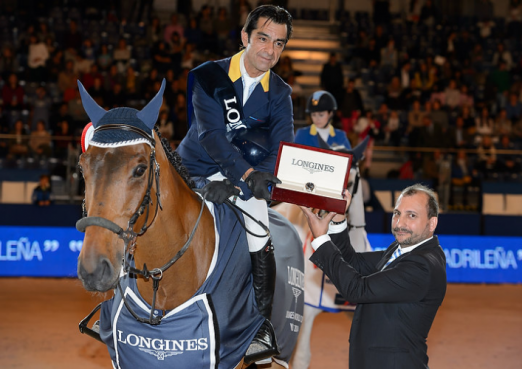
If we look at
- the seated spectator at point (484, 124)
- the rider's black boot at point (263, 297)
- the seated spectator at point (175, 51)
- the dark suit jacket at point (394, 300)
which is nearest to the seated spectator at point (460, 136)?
the seated spectator at point (484, 124)

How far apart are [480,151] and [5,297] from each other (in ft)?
30.6

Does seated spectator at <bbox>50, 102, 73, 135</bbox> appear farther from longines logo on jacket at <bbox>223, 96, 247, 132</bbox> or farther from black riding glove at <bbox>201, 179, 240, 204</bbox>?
black riding glove at <bbox>201, 179, 240, 204</bbox>

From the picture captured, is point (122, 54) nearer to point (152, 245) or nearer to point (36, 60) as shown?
point (36, 60)

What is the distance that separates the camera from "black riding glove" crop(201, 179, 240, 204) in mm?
3312

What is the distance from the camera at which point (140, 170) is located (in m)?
2.69

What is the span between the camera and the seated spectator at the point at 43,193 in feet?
32.6

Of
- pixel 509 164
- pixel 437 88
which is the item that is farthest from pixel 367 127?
pixel 437 88

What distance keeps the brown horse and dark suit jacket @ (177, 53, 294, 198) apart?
9.8 inches

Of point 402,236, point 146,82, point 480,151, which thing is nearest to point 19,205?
point 146,82

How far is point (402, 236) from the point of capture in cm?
320

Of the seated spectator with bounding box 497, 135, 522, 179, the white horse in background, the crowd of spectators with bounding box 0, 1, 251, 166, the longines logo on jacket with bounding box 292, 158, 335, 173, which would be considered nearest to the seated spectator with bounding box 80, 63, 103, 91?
the crowd of spectators with bounding box 0, 1, 251, 166

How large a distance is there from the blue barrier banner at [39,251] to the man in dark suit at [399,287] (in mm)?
6685

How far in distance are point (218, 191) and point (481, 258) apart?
7.78 m

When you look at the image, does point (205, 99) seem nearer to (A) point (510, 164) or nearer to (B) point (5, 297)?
(B) point (5, 297)
